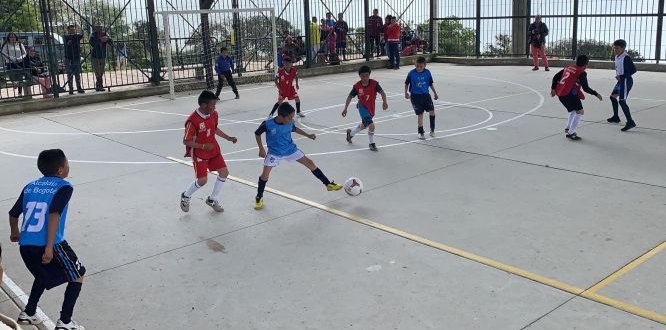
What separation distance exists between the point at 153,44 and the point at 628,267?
1680cm

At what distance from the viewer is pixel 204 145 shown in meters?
7.64

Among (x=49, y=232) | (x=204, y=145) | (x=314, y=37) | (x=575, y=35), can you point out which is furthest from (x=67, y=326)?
(x=575, y=35)

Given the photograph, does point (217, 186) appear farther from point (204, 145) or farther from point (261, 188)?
point (204, 145)

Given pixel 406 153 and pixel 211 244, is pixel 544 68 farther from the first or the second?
pixel 211 244

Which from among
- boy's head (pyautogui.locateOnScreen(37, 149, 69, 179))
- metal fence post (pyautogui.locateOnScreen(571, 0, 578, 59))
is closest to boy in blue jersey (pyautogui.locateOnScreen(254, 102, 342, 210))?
boy's head (pyautogui.locateOnScreen(37, 149, 69, 179))

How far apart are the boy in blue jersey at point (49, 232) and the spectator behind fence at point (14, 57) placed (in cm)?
1423

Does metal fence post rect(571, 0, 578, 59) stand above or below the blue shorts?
above

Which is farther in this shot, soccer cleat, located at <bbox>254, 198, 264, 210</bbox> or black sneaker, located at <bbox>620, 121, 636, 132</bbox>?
black sneaker, located at <bbox>620, 121, 636, 132</bbox>

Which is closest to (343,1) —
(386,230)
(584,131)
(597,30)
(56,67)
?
(597,30)

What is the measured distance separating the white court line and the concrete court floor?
117mm

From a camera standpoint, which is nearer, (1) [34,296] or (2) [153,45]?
(1) [34,296]

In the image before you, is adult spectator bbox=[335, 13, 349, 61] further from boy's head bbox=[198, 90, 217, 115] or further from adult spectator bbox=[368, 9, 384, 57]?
boy's head bbox=[198, 90, 217, 115]

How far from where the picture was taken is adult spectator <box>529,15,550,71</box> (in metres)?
21.7

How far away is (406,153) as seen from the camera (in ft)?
35.1
